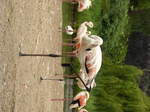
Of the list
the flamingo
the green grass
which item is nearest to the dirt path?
the flamingo

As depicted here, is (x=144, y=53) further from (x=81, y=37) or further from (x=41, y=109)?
(x=41, y=109)

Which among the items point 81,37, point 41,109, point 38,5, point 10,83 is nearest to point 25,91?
point 10,83

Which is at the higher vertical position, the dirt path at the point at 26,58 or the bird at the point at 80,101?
the dirt path at the point at 26,58

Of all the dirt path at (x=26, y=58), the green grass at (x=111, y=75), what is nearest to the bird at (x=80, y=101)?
the dirt path at (x=26, y=58)

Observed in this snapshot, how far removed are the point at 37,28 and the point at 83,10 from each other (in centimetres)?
302

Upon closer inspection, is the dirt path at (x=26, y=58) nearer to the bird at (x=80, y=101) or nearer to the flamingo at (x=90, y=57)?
the bird at (x=80, y=101)

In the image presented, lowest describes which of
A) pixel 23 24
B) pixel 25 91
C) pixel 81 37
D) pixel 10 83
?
pixel 25 91

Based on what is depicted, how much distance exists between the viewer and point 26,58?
9.93ft

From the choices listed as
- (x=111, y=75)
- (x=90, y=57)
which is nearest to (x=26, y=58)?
(x=90, y=57)

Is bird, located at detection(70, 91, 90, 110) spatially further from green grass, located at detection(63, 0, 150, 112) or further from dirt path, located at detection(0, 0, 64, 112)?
green grass, located at detection(63, 0, 150, 112)

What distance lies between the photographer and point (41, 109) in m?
3.78

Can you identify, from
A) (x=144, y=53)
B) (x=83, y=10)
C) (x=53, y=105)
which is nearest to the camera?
(x=53, y=105)

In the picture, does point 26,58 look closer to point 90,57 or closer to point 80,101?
point 90,57

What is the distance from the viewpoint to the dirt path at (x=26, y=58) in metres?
2.41
